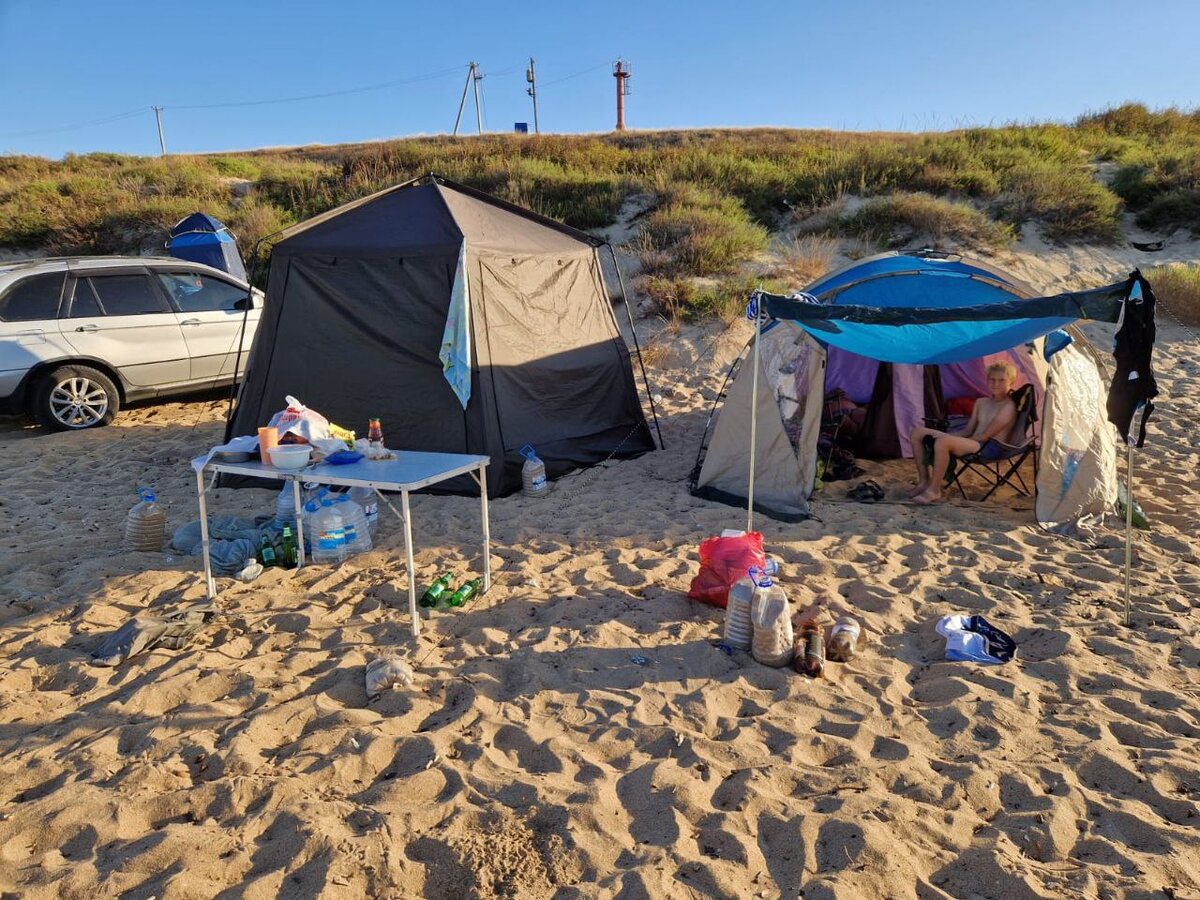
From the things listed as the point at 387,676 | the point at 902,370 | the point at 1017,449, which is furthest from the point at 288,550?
A: the point at 902,370

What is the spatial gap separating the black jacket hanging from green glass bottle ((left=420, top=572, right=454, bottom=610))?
3503 millimetres

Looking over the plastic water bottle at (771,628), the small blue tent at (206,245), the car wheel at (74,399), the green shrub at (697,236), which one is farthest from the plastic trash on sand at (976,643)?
the small blue tent at (206,245)

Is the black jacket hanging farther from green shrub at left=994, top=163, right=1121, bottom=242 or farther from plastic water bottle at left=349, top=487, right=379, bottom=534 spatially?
green shrub at left=994, top=163, right=1121, bottom=242

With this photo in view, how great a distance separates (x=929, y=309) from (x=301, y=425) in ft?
11.3

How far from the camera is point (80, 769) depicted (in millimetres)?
2900

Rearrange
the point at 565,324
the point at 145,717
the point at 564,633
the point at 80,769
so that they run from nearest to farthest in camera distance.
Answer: the point at 80,769
the point at 145,717
the point at 564,633
the point at 565,324

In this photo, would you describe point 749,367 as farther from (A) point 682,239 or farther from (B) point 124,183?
(B) point 124,183

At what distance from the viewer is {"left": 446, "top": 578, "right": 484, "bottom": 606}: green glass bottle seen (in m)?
4.27

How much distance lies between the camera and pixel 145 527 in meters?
4.98

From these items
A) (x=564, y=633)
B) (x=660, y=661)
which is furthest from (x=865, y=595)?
(x=564, y=633)

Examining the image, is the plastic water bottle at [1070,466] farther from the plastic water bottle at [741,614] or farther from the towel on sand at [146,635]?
the towel on sand at [146,635]

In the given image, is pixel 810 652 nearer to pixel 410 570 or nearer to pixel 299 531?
pixel 410 570

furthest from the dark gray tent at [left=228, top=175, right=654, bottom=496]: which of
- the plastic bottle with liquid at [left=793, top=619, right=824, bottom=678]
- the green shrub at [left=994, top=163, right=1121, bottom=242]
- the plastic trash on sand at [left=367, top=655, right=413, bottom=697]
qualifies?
the green shrub at [left=994, top=163, right=1121, bottom=242]

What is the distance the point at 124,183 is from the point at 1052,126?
20.3 m
